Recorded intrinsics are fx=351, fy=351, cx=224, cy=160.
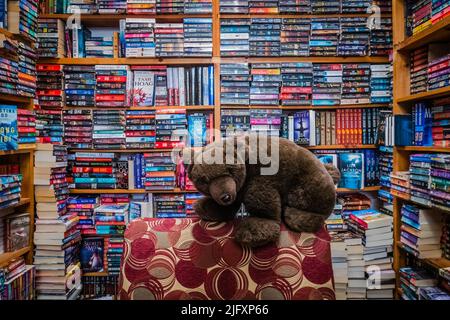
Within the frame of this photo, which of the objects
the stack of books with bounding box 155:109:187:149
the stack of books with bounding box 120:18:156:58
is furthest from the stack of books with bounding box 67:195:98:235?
the stack of books with bounding box 120:18:156:58

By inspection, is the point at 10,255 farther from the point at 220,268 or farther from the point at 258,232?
the point at 258,232

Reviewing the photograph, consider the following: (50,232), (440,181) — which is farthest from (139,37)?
(440,181)

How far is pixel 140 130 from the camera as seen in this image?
8.31 feet

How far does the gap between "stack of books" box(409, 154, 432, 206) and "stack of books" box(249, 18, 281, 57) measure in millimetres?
1181

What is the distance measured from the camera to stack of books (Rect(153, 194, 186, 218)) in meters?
2.55

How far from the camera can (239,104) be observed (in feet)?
8.33

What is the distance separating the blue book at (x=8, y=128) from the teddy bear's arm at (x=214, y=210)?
130 cm

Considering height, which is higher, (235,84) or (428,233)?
(235,84)

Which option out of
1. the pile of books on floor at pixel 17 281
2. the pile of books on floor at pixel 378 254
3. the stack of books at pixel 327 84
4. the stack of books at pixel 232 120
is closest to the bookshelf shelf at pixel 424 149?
the pile of books on floor at pixel 378 254

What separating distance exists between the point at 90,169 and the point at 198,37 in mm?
1231
